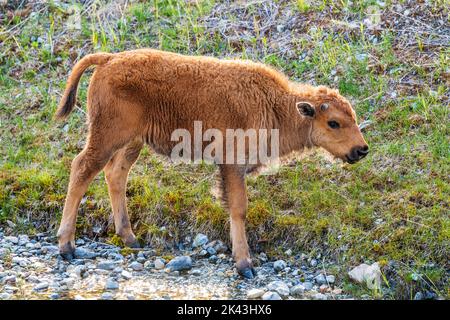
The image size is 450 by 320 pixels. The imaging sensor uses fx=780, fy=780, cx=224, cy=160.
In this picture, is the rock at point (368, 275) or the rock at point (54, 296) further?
the rock at point (368, 275)

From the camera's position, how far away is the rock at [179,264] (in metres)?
8.40

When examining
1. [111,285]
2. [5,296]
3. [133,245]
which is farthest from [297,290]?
[5,296]

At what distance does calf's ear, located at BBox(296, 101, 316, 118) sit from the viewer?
845 cm

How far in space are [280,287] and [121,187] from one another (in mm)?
2327

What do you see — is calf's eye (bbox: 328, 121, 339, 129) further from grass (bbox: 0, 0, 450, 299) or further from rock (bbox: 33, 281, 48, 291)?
rock (bbox: 33, 281, 48, 291)

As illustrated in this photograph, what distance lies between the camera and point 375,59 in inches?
437

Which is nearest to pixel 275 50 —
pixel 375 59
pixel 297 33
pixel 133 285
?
pixel 297 33

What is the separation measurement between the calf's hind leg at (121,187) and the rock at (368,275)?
2546mm

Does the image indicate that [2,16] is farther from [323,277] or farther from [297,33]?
[323,277]

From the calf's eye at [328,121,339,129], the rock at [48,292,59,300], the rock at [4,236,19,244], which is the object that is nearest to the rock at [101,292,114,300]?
the rock at [48,292,59,300]

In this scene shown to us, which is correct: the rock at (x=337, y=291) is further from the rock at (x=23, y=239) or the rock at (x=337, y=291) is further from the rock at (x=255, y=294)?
the rock at (x=23, y=239)

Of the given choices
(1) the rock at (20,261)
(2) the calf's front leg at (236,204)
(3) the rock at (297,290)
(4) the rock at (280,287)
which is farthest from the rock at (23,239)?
(3) the rock at (297,290)
